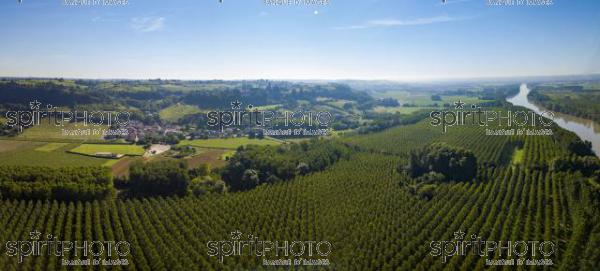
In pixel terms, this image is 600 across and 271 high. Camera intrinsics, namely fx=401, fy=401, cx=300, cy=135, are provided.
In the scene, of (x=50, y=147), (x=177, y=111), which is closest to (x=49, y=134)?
(x=50, y=147)

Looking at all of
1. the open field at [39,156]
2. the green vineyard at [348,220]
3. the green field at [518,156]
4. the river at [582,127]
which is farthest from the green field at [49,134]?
the river at [582,127]

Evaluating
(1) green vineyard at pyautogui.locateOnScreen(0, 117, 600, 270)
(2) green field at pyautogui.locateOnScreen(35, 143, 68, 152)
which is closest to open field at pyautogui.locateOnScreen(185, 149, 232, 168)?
(1) green vineyard at pyautogui.locateOnScreen(0, 117, 600, 270)

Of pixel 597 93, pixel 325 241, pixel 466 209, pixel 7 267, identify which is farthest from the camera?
pixel 597 93

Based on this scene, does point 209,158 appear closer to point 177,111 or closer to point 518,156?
point 518,156

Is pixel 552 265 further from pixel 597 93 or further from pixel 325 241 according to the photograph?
pixel 597 93

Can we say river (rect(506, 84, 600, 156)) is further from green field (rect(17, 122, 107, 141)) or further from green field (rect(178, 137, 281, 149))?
green field (rect(17, 122, 107, 141))

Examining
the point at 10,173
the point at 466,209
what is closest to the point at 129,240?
the point at 10,173
